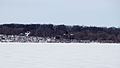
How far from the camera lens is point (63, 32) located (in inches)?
3369

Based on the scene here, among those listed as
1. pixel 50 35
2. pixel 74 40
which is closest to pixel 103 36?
pixel 74 40

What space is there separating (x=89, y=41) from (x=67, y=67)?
69426mm

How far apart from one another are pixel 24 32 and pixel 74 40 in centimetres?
1479

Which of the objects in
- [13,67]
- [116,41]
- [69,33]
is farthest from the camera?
[69,33]

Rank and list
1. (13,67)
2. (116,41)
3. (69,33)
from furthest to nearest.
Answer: (69,33), (116,41), (13,67)

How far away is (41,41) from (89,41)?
14.6m

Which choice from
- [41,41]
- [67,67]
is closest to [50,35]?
[41,41]

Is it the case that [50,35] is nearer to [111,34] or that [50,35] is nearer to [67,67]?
[111,34]

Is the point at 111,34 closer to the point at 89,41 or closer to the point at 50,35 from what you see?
the point at 89,41

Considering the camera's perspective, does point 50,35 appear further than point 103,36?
Yes

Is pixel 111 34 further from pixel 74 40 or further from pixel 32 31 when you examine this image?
pixel 32 31

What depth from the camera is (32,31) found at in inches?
3435

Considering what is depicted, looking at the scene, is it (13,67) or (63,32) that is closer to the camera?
(13,67)

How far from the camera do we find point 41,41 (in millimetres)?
87562
